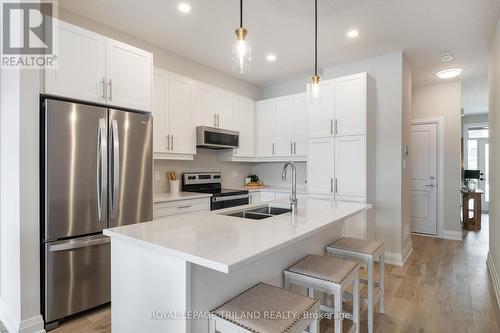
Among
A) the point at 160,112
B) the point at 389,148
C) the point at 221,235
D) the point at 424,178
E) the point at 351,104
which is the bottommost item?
the point at 221,235

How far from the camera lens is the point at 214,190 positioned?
164 inches

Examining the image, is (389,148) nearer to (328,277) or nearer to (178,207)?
(328,277)

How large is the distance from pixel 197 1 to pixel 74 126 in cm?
154

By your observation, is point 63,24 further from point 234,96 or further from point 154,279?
point 234,96

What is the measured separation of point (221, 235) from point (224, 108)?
3.10m

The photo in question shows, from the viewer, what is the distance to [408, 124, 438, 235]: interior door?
5.14m

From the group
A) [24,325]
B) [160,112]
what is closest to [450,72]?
[160,112]

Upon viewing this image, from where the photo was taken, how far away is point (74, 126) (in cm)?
229

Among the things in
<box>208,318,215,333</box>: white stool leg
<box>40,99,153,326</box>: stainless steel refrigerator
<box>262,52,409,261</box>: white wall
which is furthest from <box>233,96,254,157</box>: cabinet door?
<box>208,318,215,333</box>: white stool leg

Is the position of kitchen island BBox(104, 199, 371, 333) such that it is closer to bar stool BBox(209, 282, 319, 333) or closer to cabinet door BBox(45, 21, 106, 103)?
bar stool BBox(209, 282, 319, 333)

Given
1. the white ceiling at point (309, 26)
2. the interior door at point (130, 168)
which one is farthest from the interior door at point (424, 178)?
the interior door at point (130, 168)

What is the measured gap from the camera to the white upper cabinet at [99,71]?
230 centimetres

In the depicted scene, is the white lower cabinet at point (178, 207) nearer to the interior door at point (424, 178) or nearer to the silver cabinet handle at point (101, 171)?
the silver cabinet handle at point (101, 171)

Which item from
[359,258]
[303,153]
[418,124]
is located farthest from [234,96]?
[418,124]
